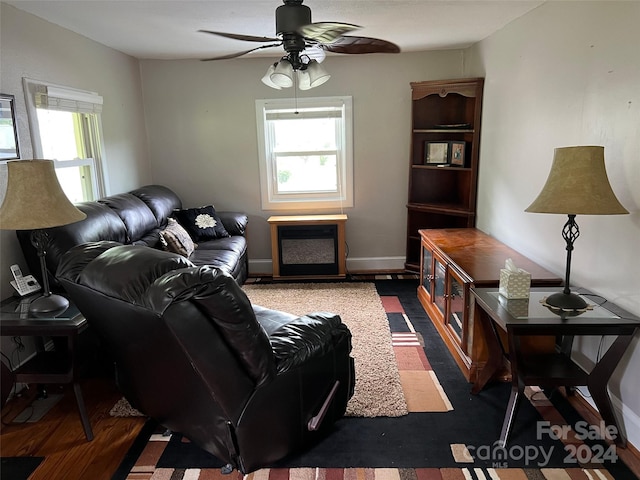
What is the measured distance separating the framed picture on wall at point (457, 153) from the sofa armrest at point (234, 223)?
7.04ft

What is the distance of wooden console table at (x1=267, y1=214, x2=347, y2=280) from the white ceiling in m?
1.71

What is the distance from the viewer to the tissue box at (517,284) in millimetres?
2211

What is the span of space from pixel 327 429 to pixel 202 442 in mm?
606

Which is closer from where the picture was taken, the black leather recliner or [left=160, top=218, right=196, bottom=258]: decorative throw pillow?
the black leather recliner

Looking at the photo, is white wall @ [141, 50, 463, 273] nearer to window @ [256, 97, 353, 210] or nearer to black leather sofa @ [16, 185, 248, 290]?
window @ [256, 97, 353, 210]

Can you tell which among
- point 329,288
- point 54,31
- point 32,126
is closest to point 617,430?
point 329,288

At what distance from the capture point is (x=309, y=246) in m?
4.53

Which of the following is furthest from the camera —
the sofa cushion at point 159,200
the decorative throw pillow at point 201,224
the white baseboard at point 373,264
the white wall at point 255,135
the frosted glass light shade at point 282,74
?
the white baseboard at point 373,264

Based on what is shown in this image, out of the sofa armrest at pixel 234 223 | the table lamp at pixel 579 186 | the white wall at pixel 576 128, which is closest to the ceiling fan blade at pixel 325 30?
the table lamp at pixel 579 186

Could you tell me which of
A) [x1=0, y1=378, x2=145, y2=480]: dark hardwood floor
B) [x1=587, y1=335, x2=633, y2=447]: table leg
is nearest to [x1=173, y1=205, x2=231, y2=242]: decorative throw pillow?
[x1=0, y1=378, x2=145, y2=480]: dark hardwood floor

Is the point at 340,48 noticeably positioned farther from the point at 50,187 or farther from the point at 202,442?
the point at 202,442

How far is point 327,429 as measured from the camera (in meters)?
2.17

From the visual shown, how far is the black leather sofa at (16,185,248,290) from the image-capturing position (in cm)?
257

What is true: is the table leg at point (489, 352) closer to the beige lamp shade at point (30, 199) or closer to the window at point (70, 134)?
the beige lamp shade at point (30, 199)
